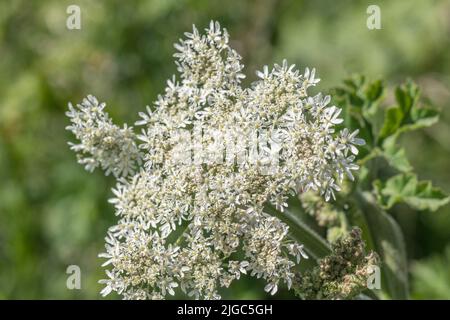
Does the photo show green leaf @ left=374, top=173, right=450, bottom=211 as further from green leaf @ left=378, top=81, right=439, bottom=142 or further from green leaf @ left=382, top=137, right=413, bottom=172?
green leaf @ left=378, top=81, right=439, bottom=142

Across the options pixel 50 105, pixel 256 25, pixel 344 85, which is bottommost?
pixel 344 85

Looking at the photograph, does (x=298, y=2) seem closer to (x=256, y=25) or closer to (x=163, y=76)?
(x=256, y=25)

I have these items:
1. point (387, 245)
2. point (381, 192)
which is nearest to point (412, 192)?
point (381, 192)

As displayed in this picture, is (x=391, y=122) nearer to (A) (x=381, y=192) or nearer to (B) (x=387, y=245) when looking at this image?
(A) (x=381, y=192)

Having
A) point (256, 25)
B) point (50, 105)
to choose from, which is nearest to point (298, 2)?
point (256, 25)

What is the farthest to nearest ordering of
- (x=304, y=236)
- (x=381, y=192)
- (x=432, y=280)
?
(x=432, y=280), (x=381, y=192), (x=304, y=236)
